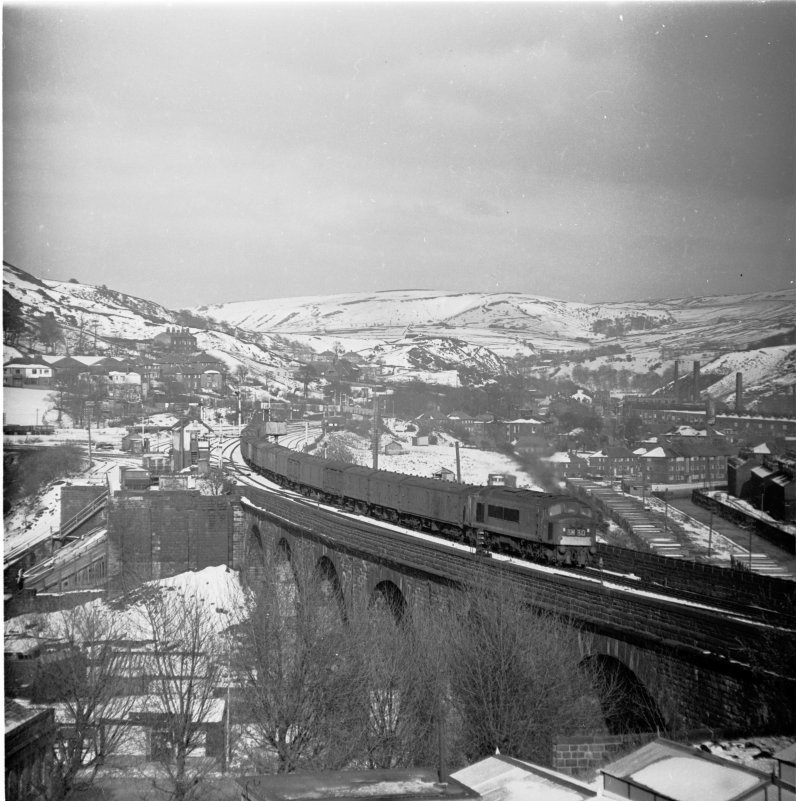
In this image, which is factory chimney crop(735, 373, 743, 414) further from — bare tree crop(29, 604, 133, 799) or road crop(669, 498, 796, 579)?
bare tree crop(29, 604, 133, 799)

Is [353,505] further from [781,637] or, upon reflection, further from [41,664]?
[781,637]

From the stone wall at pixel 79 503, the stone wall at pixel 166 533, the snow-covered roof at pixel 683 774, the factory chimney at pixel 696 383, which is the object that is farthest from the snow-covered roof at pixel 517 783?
the factory chimney at pixel 696 383

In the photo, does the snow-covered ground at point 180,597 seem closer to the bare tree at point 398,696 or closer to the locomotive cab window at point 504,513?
the bare tree at point 398,696

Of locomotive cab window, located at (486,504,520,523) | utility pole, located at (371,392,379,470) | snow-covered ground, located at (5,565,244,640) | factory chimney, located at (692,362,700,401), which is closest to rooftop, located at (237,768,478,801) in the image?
snow-covered ground, located at (5,565,244,640)

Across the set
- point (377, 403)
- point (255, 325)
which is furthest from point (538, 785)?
point (255, 325)

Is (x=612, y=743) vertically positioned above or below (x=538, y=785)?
below

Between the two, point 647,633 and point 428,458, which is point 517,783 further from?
point 428,458
